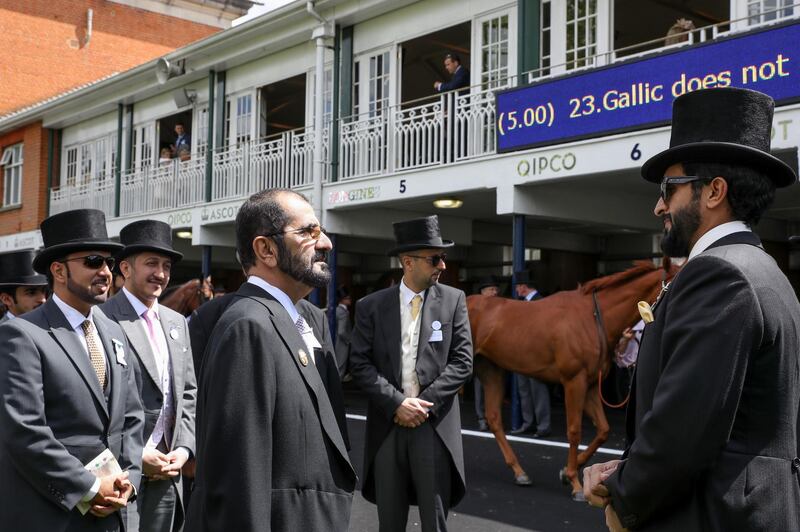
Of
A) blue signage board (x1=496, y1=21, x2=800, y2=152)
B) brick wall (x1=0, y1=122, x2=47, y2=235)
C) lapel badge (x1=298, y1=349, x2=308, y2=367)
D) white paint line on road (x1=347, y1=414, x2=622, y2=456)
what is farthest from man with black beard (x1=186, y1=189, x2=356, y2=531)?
brick wall (x1=0, y1=122, x2=47, y2=235)

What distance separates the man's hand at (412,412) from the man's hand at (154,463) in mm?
1420

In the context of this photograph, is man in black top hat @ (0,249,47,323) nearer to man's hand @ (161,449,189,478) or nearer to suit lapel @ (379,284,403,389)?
man's hand @ (161,449,189,478)

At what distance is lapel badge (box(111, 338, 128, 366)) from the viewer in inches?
151

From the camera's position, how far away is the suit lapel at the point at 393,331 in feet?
17.5

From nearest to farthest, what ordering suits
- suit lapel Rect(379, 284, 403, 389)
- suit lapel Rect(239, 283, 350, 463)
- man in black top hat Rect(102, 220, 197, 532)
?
suit lapel Rect(239, 283, 350, 463) → man in black top hat Rect(102, 220, 197, 532) → suit lapel Rect(379, 284, 403, 389)

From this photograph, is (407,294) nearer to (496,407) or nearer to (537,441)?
(496,407)

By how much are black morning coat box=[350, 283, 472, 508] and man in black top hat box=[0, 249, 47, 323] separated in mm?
2612

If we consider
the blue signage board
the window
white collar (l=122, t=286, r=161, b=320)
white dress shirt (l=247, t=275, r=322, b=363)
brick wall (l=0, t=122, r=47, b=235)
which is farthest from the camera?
the window

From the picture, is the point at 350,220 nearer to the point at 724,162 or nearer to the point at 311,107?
the point at 311,107

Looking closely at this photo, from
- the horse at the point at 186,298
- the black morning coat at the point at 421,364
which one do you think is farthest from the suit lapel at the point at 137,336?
the horse at the point at 186,298

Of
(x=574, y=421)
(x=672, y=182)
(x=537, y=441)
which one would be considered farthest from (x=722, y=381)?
(x=537, y=441)

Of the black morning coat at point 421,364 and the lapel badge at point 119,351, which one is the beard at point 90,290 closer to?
the lapel badge at point 119,351

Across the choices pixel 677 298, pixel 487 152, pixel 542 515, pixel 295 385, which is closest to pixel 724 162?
pixel 677 298

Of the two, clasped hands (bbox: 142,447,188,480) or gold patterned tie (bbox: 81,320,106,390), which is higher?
gold patterned tie (bbox: 81,320,106,390)
